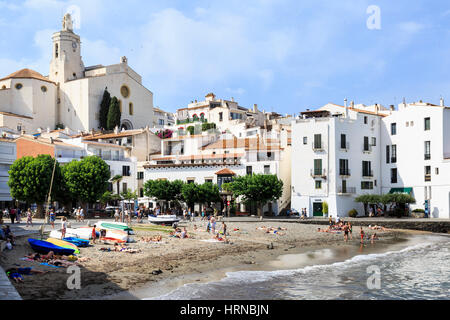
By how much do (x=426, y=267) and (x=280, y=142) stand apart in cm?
4039

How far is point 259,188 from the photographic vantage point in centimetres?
5647

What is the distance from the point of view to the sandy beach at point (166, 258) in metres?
20.4

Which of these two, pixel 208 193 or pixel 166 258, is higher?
pixel 208 193

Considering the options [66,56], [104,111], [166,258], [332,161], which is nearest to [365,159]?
[332,161]

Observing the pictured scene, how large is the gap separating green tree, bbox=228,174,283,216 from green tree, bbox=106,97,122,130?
51.2 m

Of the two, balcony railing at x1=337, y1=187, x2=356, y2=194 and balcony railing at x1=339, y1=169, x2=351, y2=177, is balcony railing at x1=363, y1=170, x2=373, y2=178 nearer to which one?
balcony railing at x1=337, y1=187, x2=356, y2=194

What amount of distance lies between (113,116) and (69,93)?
475 inches

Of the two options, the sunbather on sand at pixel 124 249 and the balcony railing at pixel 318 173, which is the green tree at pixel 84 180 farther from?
the sunbather on sand at pixel 124 249

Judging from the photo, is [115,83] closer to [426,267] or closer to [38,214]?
[38,214]

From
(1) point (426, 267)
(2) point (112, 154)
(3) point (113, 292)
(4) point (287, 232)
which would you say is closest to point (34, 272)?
(3) point (113, 292)

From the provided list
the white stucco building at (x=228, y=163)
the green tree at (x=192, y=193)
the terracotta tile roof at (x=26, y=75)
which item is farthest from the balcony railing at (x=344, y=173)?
the terracotta tile roof at (x=26, y=75)

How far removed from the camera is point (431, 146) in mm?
58750

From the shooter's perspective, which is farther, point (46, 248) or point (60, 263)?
point (46, 248)

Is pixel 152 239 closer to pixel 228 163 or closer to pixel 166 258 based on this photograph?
pixel 166 258
